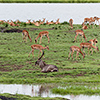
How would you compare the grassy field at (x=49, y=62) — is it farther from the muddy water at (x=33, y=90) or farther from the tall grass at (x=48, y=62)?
the muddy water at (x=33, y=90)

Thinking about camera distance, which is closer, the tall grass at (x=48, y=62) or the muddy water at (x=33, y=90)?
the muddy water at (x=33, y=90)

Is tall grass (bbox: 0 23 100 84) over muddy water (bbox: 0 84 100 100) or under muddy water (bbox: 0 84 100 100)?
under

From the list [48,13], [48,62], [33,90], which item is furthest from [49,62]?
[48,13]

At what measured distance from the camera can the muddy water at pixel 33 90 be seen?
29.0 feet

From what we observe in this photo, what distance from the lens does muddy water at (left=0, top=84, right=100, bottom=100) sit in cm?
884

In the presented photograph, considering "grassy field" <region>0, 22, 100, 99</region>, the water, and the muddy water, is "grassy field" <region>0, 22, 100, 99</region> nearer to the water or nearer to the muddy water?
the muddy water

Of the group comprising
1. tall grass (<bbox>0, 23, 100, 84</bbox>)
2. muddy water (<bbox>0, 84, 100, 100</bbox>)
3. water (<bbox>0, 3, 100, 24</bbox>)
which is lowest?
water (<bbox>0, 3, 100, 24</bbox>)

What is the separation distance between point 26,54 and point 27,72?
326 centimetres

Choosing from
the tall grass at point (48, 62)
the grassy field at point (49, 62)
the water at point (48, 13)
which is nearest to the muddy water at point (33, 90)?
the grassy field at point (49, 62)

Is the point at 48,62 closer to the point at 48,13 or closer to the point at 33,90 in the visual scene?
the point at 33,90

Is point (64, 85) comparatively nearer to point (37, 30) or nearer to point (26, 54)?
point (26, 54)

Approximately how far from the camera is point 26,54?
1480 cm

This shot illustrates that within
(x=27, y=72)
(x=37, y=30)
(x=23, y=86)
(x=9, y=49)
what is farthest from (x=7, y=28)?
(x=23, y=86)

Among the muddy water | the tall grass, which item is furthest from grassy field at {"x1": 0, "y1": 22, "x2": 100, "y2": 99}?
the muddy water
